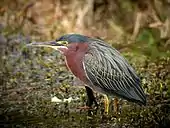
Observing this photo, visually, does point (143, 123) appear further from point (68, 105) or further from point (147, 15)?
point (147, 15)

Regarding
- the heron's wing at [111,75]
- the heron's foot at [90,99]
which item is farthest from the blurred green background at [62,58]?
the heron's wing at [111,75]

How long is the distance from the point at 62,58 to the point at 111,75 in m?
3.10

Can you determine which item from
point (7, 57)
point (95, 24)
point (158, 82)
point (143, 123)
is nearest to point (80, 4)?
point (95, 24)

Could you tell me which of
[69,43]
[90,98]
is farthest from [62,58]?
[69,43]

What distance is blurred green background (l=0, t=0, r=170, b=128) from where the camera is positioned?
224 inches

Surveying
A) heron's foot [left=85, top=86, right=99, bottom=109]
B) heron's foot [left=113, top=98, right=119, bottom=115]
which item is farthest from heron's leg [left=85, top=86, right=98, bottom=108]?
heron's foot [left=113, top=98, right=119, bottom=115]

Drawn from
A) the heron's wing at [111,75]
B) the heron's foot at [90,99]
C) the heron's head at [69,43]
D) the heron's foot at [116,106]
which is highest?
the heron's head at [69,43]

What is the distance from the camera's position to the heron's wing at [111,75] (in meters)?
5.47

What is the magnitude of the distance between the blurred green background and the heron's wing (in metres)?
0.26

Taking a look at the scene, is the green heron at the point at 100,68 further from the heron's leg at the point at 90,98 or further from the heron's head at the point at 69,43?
the heron's leg at the point at 90,98

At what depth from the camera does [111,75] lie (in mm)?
5535

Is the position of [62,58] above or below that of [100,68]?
above

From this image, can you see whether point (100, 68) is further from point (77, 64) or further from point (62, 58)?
point (62, 58)

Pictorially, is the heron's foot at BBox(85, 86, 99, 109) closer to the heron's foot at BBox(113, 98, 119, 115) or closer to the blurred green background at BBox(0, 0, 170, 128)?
the blurred green background at BBox(0, 0, 170, 128)
